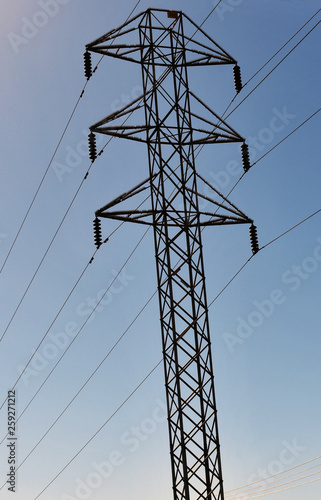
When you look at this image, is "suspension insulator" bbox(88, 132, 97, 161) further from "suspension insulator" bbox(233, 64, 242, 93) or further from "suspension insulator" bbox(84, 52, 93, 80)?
"suspension insulator" bbox(233, 64, 242, 93)

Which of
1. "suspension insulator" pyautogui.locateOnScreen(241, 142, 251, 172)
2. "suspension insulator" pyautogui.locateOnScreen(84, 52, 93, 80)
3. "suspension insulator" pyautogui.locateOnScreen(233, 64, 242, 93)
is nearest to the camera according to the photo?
"suspension insulator" pyautogui.locateOnScreen(241, 142, 251, 172)

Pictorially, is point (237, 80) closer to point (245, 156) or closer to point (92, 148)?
A: point (245, 156)

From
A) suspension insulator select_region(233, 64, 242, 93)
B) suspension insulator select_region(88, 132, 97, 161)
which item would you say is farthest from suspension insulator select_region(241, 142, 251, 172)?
suspension insulator select_region(88, 132, 97, 161)

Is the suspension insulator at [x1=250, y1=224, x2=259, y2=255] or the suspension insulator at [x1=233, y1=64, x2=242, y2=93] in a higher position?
the suspension insulator at [x1=233, y1=64, x2=242, y2=93]

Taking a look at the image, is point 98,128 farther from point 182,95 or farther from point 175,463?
point 175,463

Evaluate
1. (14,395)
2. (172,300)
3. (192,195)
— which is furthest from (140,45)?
(14,395)

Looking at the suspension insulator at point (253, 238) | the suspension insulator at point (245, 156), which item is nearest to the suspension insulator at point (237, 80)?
the suspension insulator at point (245, 156)

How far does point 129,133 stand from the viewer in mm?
28844

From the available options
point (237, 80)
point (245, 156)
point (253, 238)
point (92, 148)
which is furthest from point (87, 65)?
point (253, 238)

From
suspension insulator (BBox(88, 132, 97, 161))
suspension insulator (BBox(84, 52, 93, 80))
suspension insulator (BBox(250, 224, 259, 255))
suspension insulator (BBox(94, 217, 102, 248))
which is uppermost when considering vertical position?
suspension insulator (BBox(84, 52, 93, 80))

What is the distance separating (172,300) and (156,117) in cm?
A: 562

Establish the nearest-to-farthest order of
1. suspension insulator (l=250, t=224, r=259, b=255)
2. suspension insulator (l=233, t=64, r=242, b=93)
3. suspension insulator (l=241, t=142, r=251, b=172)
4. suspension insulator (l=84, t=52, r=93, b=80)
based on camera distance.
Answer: suspension insulator (l=250, t=224, r=259, b=255), suspension insulator (l=241, t=142, r=251, b=172), suspension insulator (l=233, t=64, r=242, b=93), suspension insulator (l=84, t=52, r=93, b=80)

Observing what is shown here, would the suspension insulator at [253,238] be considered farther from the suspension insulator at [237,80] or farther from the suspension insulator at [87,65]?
the suspension insulator at [87,65]

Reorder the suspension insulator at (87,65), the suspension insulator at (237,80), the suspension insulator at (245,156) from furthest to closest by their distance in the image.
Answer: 1. the suspension insulator at (87,65)
2. the suspension insulator at (237,80)
3. the suspension insulator at (245,156)
